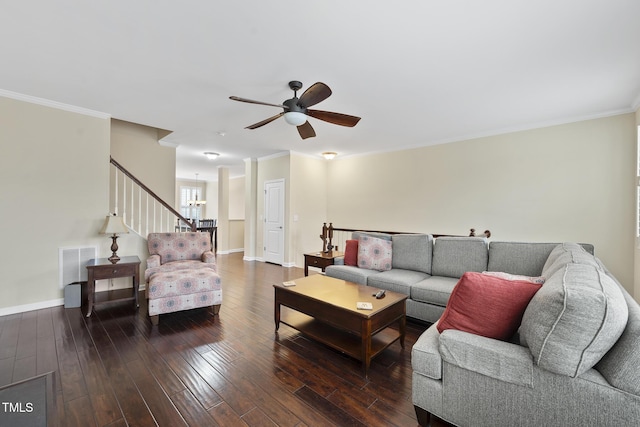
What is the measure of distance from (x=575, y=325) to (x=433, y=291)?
1.78 m

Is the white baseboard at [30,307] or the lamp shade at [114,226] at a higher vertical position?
the lamp shade at [114,226]

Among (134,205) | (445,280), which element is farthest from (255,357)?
(134,205)

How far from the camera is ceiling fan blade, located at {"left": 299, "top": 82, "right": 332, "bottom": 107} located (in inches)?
89.9

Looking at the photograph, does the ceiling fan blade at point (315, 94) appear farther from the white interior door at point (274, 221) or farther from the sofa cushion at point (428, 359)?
the white interior door at point (274, 221)

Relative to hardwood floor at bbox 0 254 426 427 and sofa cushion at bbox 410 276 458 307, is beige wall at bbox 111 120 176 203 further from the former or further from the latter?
sofa cushion at bbox 410 276 458 307

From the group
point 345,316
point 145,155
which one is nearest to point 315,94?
point 345,316

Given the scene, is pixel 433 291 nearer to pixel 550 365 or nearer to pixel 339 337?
pixel 339 337

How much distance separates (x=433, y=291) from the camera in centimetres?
288

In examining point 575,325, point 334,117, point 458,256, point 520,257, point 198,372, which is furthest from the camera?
point 458,256

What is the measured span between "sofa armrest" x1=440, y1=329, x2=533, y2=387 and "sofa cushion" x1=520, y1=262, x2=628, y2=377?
0.08m

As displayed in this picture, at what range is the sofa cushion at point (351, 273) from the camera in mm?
3420

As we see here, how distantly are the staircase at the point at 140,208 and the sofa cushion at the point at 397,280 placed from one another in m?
3.45

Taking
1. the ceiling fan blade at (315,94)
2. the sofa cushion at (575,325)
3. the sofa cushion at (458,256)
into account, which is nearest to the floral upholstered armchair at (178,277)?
the ceiling fan blade at (315,94)

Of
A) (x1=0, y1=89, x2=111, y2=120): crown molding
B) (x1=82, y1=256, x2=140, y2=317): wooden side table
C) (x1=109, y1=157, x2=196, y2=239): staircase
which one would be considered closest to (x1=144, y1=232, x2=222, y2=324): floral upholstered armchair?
(x1=82, y1=256, x2=140, y2=317): wooden side table
